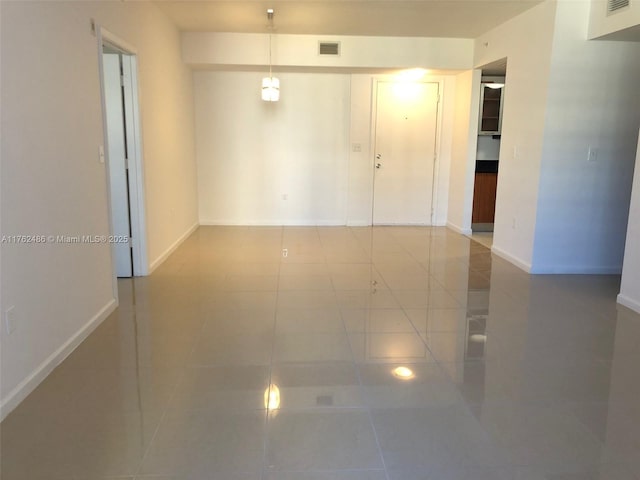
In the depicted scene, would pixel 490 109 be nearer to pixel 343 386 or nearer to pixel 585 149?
pixel 585 149

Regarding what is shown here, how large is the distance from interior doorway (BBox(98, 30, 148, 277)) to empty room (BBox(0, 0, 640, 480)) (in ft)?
0.06

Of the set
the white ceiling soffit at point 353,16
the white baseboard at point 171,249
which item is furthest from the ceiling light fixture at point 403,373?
the white ceiling soffit at point 353,16

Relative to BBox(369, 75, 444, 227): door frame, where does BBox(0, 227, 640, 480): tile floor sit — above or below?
below

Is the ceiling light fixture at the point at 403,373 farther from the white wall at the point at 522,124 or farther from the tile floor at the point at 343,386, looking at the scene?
the white wall at the point at 522,124

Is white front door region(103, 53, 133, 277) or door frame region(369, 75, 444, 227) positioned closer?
white front door region(103, 53, 133, 277)

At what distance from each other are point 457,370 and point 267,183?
5133 mm

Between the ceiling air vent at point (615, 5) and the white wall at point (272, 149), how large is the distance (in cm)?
367

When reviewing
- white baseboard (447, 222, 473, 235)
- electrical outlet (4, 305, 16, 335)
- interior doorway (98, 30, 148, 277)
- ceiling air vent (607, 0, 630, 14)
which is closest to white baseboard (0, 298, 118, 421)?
electrical outlet (4, 305, 16, 335)

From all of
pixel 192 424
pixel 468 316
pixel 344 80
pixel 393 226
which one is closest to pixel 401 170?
pixel 393 226

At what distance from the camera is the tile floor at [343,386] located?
75.4 inches

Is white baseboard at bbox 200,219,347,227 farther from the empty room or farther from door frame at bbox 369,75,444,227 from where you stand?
door frame at bbox 369,75,444,227

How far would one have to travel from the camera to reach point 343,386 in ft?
8.21

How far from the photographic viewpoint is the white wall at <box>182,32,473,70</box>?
614cm

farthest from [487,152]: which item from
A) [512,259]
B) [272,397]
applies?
[272,397]
